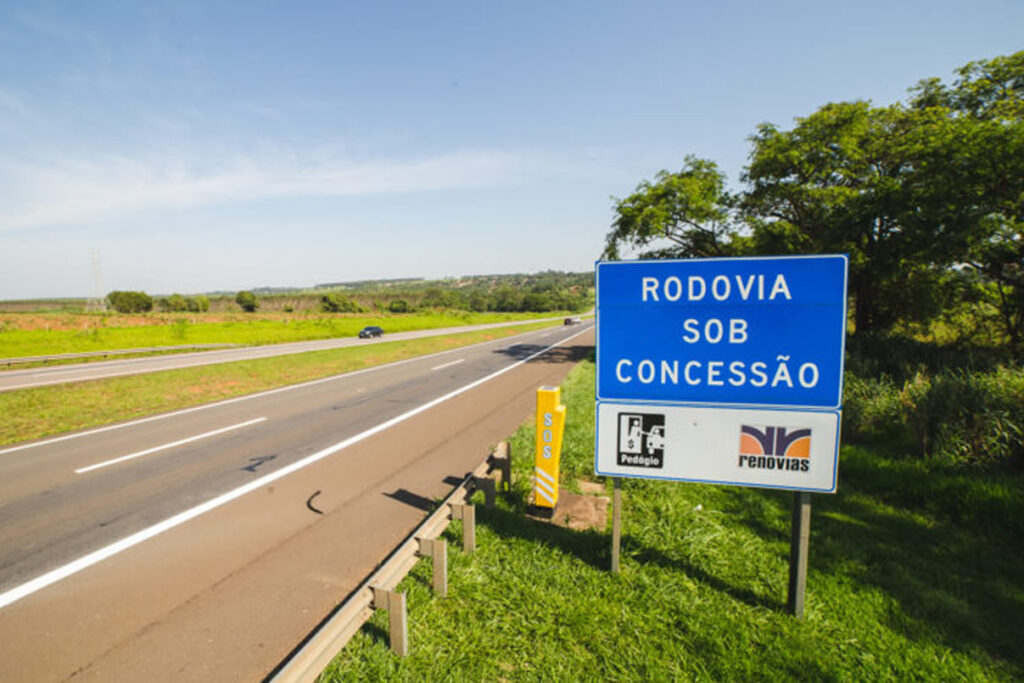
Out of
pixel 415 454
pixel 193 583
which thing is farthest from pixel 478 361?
pixel 193 583

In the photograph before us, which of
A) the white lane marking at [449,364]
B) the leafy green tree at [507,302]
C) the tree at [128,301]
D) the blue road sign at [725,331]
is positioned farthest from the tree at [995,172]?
the leafy green tree at [507,302]

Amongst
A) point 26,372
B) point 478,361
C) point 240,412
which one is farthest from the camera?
point 478,361

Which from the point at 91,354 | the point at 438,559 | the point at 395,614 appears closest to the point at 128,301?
the point at 91,354

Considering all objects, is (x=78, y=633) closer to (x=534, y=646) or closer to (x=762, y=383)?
(x=534, y=646)

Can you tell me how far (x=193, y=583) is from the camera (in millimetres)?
4496

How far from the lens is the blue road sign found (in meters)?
3.66

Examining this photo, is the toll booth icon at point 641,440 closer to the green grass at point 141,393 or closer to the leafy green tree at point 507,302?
the green grass at point 141,393

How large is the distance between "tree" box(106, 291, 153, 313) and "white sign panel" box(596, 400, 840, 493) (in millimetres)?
106539

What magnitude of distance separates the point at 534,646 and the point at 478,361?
19.8m

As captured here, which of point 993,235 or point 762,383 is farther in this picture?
point 993,235

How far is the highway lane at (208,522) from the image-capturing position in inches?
149

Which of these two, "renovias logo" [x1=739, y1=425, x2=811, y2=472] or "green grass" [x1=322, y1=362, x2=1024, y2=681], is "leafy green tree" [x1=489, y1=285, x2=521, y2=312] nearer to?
"green grass" [x1=322, y1=362, x2=1024, y2=681]

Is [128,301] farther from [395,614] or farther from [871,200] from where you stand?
[871,200]

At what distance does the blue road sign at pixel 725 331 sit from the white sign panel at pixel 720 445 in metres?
Result: 0.12
